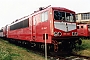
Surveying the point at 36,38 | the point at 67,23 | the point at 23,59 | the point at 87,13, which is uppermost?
the point at 87,13

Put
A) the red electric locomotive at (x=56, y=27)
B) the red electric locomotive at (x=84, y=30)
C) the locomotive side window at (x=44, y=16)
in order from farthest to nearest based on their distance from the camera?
the red electric locomotive at (x=84, y=30)
the locomotive side window at (x=44, y=16)
the red electric locomotive at (x=56, y=27)

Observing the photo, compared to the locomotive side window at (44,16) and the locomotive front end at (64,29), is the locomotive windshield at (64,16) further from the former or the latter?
the locomotive side window at (44,16)

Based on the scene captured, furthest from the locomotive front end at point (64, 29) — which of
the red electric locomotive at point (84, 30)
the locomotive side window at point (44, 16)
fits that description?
the red electric locomotive at point (84, 30)

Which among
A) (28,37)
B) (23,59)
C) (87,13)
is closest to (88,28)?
(28,37)

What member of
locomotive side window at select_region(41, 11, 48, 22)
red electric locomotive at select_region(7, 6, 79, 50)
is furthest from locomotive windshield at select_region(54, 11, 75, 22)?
locomotive side window at select_region(41, 11, 48, 22)

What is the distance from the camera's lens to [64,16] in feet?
44.5

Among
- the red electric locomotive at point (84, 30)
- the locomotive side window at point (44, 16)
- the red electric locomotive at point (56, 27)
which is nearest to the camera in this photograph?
the red electric locomotive at point (56, 27)

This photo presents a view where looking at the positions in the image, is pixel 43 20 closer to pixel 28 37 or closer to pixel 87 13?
pixel 28 37

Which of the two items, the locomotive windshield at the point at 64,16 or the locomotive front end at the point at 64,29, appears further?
the locomotive windshield at the point at 64,16

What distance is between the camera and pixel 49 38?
41.4ft

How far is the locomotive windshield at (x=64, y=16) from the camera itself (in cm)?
1307

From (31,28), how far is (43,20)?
292 centimetres

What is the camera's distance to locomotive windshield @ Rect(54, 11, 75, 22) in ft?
42.9

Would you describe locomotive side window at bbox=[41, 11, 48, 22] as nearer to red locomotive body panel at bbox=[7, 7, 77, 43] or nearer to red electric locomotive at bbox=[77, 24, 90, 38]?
red locomotive body panel at bbox=[7, 7, 77, 43]
